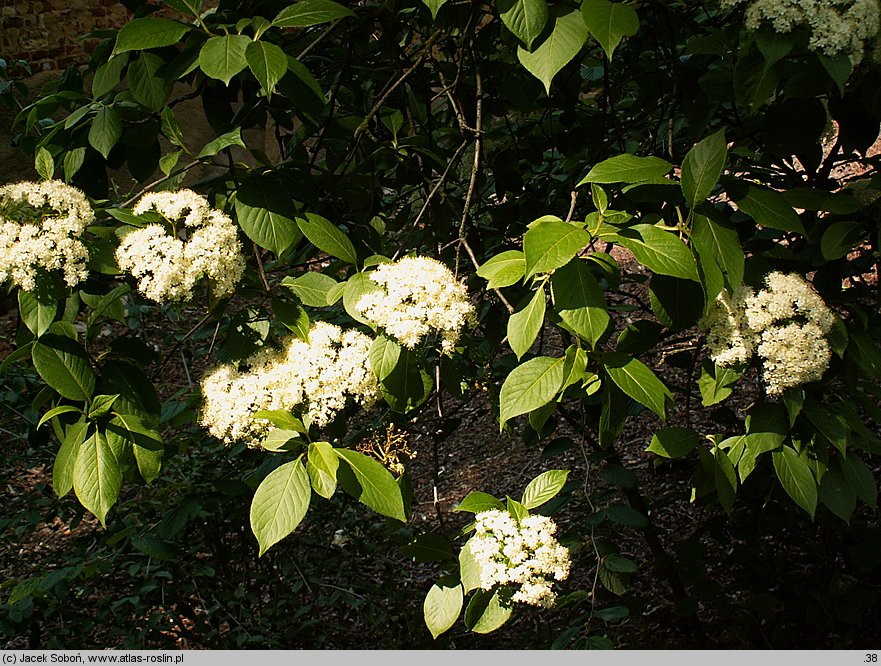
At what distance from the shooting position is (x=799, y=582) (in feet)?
8.53

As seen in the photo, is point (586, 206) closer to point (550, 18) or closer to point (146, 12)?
point (550, 18)

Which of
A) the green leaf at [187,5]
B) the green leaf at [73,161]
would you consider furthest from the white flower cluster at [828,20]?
the green leaf at [73,161]

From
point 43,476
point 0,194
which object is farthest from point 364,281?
point 43,476

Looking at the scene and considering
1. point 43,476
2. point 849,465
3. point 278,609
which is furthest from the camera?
point 43,476

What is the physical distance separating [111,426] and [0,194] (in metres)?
0.43

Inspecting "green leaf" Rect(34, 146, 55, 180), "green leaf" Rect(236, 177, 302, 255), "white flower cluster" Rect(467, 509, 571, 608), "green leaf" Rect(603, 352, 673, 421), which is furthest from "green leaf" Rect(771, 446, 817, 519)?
"green leaf" Rect(34, 146, 55, 180)

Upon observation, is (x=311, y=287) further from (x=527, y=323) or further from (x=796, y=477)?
(x=796, y=477)

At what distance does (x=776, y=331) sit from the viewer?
1.31m

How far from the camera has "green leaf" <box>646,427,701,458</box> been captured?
1457 millimetres

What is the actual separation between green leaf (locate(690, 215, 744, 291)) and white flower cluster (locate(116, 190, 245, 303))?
0.74 metres

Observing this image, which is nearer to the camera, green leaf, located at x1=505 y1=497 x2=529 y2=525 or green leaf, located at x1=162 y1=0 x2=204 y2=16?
green leaf, located at x1=505 y1=497 x2=529 y2=525

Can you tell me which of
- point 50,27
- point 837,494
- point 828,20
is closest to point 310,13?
point 828,20

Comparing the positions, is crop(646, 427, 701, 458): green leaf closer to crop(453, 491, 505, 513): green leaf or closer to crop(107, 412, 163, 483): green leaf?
crop(453, 491, 505, 513): green leaf

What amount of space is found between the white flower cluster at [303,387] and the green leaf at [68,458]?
204 mm
